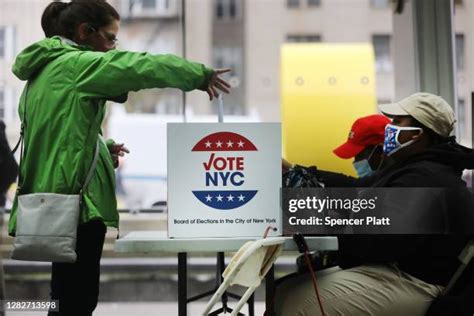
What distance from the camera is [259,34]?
4879mm

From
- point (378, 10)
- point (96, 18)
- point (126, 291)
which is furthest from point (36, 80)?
point (378, 10)

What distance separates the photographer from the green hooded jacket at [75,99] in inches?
87.2

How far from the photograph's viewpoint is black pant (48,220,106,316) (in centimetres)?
228

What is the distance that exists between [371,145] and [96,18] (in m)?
1.30

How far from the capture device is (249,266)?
2.00 meters

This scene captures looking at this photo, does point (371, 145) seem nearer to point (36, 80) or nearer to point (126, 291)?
point (36, 80)

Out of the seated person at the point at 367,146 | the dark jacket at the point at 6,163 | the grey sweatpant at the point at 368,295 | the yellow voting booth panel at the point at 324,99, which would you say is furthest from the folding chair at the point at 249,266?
the yellow voting booth panel at the point at 324,99

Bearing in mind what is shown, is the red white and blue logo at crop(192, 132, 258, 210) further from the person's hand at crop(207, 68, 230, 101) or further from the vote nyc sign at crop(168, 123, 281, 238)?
the person's hand at crop(207, 68, 230, 101)

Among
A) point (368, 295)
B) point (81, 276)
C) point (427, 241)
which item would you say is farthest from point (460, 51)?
point (81, 276)

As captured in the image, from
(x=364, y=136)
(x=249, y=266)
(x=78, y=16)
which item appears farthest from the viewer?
(x=364, y=136)

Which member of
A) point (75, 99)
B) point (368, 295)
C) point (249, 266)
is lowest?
point (368, 295)

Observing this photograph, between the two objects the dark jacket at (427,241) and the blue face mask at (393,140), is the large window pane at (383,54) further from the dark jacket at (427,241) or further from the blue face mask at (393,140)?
the dark jacket at (427,241)

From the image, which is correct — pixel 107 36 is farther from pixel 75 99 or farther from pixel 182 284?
pixel 182 284

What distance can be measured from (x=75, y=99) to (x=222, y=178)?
52 centimetres
